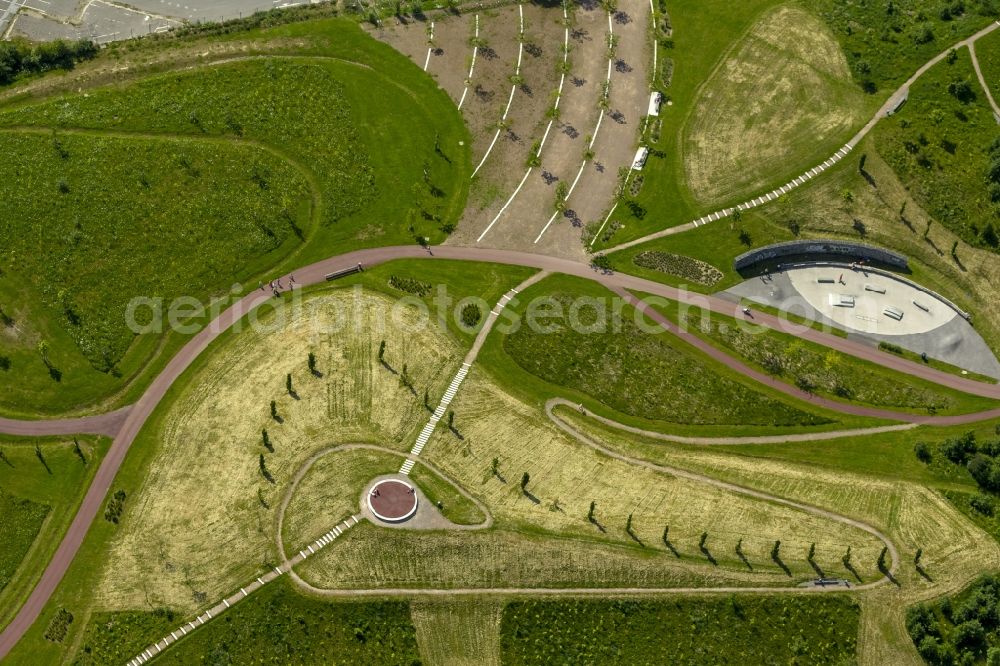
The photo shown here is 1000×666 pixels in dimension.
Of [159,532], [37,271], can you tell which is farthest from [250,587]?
[37,271]

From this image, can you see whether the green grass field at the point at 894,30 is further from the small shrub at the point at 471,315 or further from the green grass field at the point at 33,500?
the green grass field at the point at 33,500

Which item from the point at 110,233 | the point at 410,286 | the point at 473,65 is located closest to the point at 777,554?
the point at 410,286

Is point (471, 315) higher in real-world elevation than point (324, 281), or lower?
lower

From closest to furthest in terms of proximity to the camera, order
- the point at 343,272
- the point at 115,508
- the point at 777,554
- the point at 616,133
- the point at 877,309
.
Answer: the point at 777,554
the point at 115,508
the point at 877,309
the point at 343,272
the point at 616,133

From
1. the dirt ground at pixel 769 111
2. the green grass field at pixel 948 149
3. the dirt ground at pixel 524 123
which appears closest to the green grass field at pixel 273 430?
the dirt ground at pixel 524 123

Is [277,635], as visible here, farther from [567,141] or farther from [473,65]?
[473,65]
